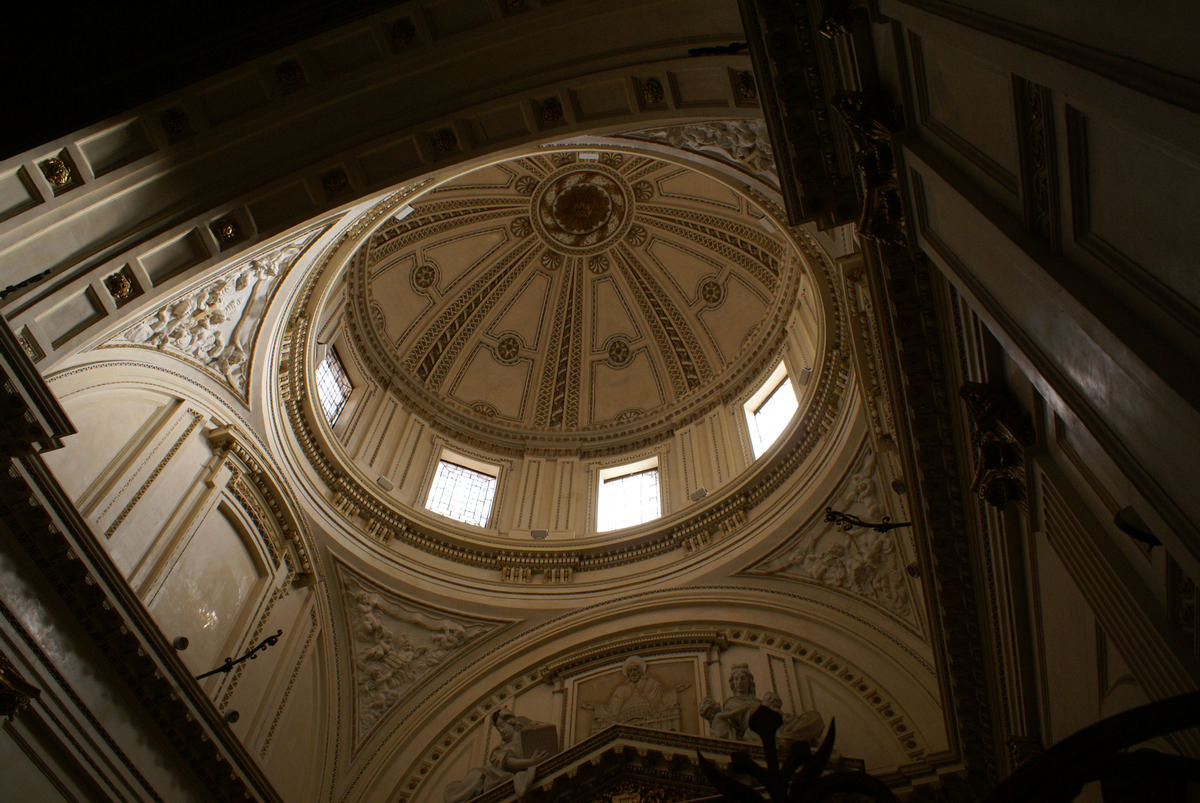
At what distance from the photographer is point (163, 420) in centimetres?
923

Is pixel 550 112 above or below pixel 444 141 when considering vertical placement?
above

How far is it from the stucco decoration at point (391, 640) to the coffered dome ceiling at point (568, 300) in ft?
18.6

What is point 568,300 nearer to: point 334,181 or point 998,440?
point 334,181

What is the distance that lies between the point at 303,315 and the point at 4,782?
781 centimetres

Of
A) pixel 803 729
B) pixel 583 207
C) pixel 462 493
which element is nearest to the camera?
pixel 803 729

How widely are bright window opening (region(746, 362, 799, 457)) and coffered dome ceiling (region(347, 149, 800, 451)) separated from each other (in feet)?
2.75

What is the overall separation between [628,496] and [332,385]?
656cm

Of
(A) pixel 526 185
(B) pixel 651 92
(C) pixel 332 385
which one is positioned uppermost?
(A) pixel 526 185

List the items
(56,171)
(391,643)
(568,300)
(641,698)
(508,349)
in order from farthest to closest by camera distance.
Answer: (568,300) < (508,349) < (391,643) < (641,698) < (56,171)

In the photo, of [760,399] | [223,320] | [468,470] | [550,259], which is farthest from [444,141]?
[550,259]

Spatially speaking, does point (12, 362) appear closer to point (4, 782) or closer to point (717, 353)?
point (4, 782)

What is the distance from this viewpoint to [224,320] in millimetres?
10211

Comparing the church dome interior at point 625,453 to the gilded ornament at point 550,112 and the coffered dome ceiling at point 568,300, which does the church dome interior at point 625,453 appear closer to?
the gilded ornament at point 550,112

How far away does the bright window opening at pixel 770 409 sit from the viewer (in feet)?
48.8
